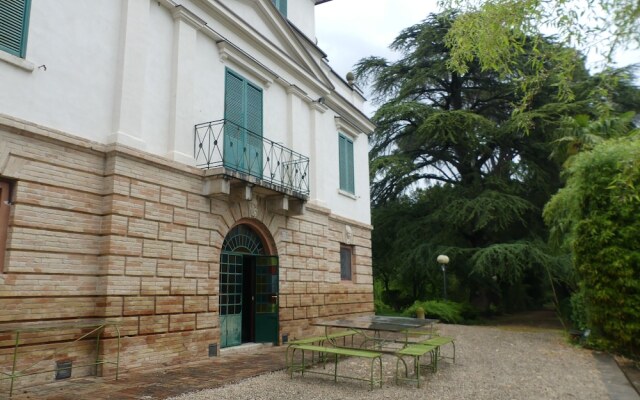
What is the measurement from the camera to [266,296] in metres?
11.2

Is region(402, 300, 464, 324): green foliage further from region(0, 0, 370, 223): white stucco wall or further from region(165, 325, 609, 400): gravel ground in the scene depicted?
region(0, 0, 370, 223): white stucco wall

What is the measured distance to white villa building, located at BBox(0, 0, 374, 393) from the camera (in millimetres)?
6523

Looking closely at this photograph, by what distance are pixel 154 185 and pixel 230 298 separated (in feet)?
10.7

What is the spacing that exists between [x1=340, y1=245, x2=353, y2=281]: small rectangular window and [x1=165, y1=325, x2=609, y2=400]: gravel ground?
4.45 meters

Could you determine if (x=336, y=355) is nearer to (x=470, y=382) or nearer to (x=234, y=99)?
(x=470, y=382)

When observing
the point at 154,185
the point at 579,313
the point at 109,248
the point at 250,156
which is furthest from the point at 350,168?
the point at 109,248

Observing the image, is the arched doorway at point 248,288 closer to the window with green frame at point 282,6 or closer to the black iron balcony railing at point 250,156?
the black iron balcony railing at point 250,156

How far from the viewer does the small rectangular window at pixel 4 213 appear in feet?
20.5

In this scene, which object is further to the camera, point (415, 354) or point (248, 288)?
point (248, 288)

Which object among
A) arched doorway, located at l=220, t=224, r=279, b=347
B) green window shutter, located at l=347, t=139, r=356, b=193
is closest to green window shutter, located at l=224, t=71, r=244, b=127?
arched doorway, located at l=220, t=224, r=279, b=347

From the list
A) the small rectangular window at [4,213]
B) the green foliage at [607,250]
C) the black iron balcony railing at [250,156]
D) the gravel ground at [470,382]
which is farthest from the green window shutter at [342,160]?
the small rectangular window at [4,213]

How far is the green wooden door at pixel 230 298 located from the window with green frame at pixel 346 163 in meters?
5.65

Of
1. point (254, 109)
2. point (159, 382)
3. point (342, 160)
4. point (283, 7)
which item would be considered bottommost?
point (159, 382)

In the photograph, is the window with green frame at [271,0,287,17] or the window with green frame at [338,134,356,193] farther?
the window with green frame at [338,134,356,193]
